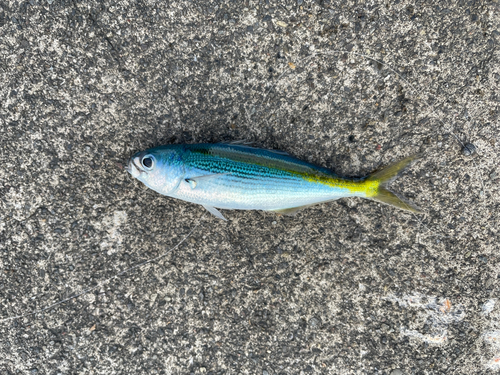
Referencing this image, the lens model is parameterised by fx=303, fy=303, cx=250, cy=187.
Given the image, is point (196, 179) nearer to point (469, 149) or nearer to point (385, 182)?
point (385, 182)

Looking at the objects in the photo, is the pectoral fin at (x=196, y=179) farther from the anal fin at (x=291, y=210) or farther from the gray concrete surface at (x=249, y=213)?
the anal fin at (x=291, y=210)

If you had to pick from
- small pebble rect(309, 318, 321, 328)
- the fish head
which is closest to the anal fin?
the fish head

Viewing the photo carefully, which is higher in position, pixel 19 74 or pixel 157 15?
pixel 157 15

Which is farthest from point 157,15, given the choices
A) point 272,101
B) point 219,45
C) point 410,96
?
point 410,96

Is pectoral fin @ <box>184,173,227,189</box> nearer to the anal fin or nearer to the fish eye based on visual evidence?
the fish eye

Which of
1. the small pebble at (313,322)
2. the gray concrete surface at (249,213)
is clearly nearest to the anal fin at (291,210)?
the gray concrete surface at (249,213)

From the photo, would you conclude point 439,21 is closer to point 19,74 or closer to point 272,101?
point 272,101

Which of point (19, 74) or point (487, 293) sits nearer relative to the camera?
point (19, 74)
